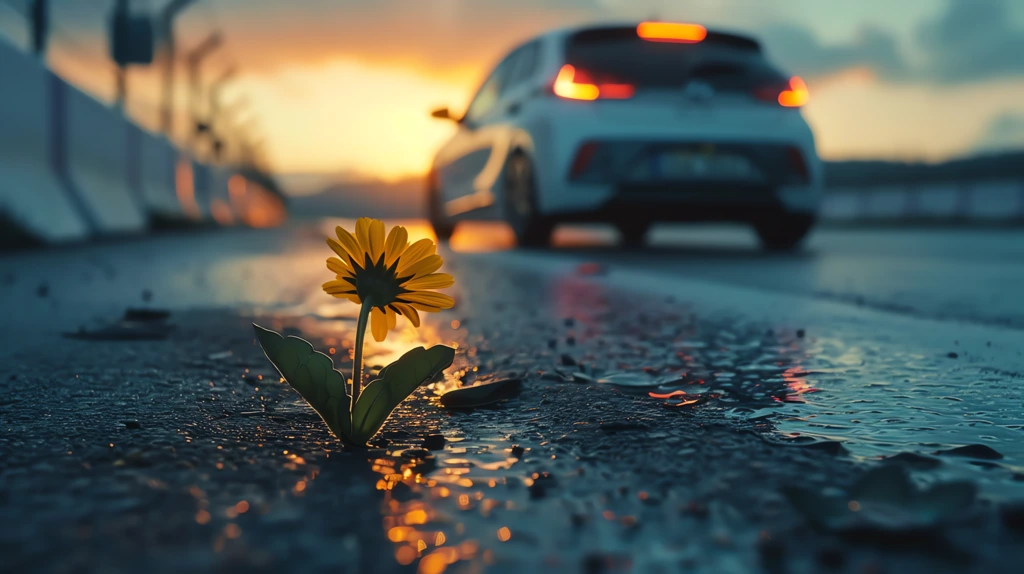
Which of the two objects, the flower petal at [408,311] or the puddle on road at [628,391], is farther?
the flower petal at [408,311]

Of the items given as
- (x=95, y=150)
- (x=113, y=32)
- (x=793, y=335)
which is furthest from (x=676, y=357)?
(x=113, y=32)

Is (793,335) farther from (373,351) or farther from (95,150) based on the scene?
(95,150)

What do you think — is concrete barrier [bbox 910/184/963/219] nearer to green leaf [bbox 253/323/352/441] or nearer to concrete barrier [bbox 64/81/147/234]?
concrete barrier [bbox 64/81/147/234]

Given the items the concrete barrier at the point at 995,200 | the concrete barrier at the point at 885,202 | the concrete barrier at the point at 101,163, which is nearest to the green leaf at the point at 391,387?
the concrete barrier at the point at 101,163

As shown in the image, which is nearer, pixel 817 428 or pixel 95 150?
pixel 817 428

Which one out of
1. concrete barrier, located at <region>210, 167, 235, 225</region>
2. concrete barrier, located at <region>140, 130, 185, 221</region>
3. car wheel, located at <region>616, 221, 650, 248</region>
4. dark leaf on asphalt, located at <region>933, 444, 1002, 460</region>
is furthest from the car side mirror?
concrete barrier, located at <region>210, 167, 235, 225</region>

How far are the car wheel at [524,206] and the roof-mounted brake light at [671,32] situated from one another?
120cm

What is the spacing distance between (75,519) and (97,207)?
10.1 metres

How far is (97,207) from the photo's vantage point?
10.1m

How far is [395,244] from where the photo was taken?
1.24m

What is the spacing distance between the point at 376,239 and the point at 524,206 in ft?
18.7

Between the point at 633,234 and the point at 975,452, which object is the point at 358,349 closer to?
the point at 975,452

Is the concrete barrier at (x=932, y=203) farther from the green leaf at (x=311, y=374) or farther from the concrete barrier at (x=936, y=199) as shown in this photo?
the green leaf at (x=311, y=374)

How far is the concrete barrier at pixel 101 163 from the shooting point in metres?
9.91
